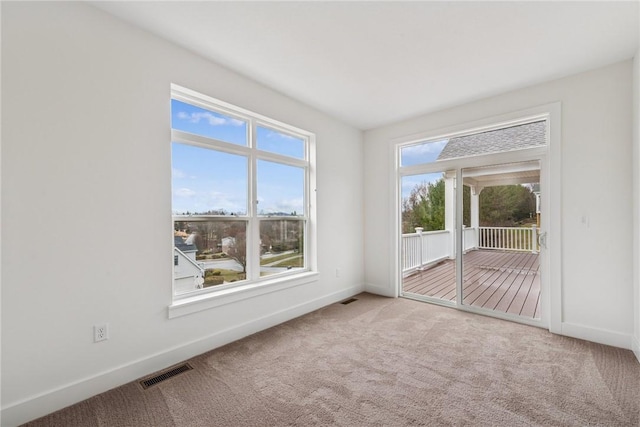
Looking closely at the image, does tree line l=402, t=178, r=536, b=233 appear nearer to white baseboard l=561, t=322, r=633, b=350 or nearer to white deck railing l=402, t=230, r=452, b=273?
white deck railing l=402, t=230, r=452, b=273

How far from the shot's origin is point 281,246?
11.3 ft

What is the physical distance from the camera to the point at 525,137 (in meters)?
3.20

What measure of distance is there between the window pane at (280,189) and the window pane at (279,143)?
6.7 inches

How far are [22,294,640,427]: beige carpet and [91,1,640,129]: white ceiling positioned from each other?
105 inches

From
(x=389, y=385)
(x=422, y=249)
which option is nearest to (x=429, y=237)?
(x=422, y=249)

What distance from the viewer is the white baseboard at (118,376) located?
1.65 meters

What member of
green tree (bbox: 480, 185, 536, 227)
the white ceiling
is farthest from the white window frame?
green tree (bbox: 480, 185, 536, 227)

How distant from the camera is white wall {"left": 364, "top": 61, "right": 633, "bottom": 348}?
2533 millimetres

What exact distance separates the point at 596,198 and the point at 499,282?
58.4 inches

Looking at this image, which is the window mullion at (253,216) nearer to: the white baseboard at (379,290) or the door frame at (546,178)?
the white baseboard at (379,290)

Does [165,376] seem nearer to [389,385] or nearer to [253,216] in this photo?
[253,216]

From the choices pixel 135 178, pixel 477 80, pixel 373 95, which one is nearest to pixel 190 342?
pixel 135 178

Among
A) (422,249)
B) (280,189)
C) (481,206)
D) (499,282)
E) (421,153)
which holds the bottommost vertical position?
(499,282)

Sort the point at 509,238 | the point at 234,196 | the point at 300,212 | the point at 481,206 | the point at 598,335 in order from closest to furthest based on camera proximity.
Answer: the point at 598,335
the point at 234,196
the point at 509,238
the point at 481,206
the point at 300,212
